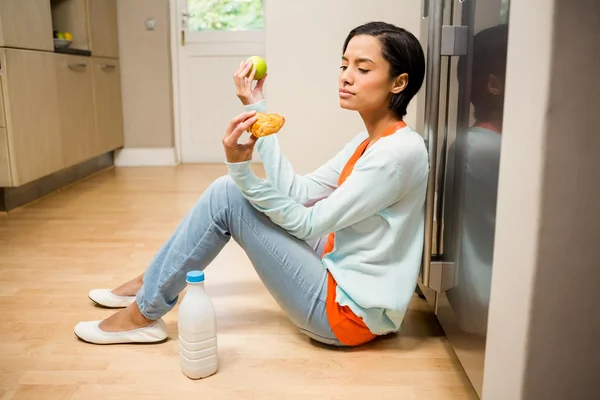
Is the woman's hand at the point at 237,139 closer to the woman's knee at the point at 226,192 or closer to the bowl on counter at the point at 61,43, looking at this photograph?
the woman's knee at the point at 226,192

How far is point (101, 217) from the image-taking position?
2773mm

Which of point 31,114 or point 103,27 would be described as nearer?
point 31,114

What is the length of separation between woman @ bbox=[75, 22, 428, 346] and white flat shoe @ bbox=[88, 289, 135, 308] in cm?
27

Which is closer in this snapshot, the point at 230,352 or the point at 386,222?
the point at 386,222

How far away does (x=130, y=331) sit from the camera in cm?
144

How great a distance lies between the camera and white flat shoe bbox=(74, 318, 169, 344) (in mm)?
1435

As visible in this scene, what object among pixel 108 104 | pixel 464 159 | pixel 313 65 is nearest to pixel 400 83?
pixel 464 159

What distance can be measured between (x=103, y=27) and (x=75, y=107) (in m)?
0.77

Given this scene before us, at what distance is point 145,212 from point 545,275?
2325mm

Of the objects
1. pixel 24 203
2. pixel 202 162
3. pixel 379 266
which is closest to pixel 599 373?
pixel 379 266

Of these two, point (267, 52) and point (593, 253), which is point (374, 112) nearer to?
point (593, 253)

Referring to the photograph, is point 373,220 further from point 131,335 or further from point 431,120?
point 131,335

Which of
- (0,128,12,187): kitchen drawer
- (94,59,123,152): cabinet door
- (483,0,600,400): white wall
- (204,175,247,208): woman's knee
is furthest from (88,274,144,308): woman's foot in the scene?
(94,59,123,152): cabinet door

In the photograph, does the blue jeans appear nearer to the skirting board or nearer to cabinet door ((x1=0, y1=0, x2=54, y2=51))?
cabinet door ((x1=0, y1=0, x2=54, y2=51))
